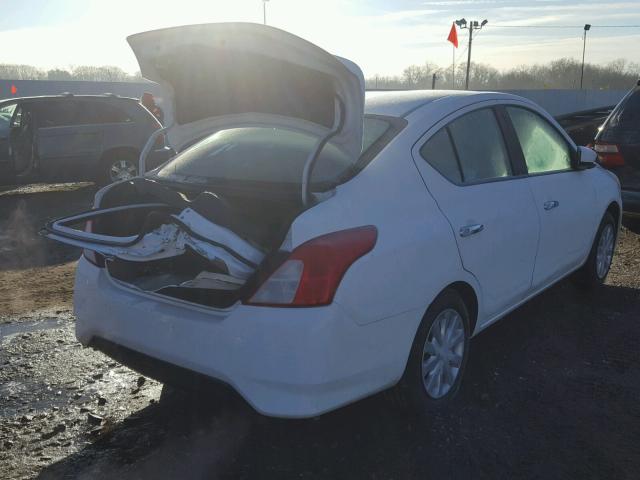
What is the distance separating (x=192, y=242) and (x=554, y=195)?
8.51ft

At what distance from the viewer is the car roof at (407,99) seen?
3.38 m

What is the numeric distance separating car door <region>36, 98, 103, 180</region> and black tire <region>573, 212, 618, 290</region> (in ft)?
27.6

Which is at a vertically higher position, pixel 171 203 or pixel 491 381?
pixel 171 203

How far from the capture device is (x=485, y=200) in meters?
3.43

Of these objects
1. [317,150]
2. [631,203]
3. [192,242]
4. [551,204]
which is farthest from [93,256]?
[631,203]

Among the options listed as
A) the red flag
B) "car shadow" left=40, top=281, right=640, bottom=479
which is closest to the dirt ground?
"car shadow" left=40, top=281, right=640, bottom=479

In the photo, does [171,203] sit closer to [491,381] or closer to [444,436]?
[444,436]

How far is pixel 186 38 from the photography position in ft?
9.55

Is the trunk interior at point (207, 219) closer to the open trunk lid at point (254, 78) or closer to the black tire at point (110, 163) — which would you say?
the open trunk lid at point (254, 78)

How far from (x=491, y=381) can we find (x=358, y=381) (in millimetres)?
1307

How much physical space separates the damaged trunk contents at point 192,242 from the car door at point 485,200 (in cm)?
83

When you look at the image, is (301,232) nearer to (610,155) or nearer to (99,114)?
(610,155)

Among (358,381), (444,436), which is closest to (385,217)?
(358,381)

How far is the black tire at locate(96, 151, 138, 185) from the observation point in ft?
36.0
